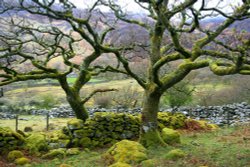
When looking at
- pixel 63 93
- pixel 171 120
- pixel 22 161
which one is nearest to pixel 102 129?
pixel 22 161

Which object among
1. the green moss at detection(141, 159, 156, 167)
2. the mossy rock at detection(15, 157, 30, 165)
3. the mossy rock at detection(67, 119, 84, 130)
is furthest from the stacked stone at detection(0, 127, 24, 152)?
the green moss at detection(141, 159, 156, 167)

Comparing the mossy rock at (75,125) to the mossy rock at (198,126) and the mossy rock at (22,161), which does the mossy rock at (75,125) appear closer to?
the mossy rock at (22,161)

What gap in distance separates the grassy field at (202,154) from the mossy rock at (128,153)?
1.57 ft

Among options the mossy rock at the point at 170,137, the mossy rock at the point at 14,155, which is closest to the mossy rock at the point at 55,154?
the mossy rock at the point at 14,155

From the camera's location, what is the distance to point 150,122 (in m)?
15.0

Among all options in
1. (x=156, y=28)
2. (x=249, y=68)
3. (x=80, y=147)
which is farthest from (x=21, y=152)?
(x=249, y=68)

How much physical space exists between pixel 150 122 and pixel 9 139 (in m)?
6.22

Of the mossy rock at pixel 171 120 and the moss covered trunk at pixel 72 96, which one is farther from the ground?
the moss covered trunk at pixel 72 96

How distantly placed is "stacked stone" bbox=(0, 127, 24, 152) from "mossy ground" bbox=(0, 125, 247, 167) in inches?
58.5

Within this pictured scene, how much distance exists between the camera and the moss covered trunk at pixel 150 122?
1482 centimetres

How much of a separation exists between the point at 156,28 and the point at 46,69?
5171 millimetres

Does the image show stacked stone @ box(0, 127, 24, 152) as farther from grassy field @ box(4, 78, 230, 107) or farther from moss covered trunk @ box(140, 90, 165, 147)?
grassy field @ box(4, 78, 230, 107)

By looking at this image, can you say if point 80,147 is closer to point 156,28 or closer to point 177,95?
point 156,28

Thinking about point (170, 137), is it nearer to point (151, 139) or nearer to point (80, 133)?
point (151, 139)
